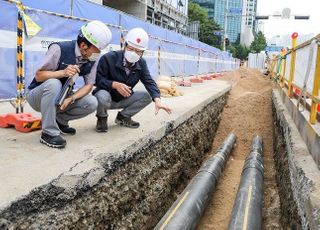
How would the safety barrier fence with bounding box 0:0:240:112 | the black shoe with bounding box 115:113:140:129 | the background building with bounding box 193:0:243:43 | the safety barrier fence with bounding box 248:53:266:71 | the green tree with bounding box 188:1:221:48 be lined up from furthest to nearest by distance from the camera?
the background building with bounding box 193:0:243:43
the green tree with bounding box 188:1:221:48
the safety barrier fence with bounding box 248:53:266:71
the safety barrier fence with bounding box 0:0:240:112
the black shoe with bounding box 115:113:140:129

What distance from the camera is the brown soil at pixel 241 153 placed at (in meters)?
4.62

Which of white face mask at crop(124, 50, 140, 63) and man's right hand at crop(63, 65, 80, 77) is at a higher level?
white face mask at crop(124, 50, 140, 63)

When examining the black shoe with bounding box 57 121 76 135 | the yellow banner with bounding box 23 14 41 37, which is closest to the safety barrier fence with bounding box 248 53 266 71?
the yellow banner with bounding box 23 14 41 37

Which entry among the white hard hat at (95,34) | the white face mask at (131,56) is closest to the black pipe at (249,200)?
the white face mask at (131,56)

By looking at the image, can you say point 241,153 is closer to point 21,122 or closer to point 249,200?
point 249,200

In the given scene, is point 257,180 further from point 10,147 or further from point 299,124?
point 10,147

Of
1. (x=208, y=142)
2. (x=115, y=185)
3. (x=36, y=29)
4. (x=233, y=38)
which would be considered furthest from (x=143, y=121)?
(x=233, y=38)

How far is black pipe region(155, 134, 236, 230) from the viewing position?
3.43 meters

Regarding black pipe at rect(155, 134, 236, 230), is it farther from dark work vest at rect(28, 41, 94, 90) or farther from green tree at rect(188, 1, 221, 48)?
green tree at rect(188, 1, 221, 48)

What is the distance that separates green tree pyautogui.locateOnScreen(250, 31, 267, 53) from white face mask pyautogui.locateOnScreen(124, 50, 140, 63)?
81.9 meters

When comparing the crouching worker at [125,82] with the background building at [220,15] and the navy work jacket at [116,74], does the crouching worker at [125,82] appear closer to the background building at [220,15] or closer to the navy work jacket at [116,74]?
the navy work jacket at [116,74]

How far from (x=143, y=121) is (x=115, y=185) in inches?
75.7

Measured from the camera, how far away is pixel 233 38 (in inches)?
3723

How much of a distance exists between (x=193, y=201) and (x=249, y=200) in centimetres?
65
